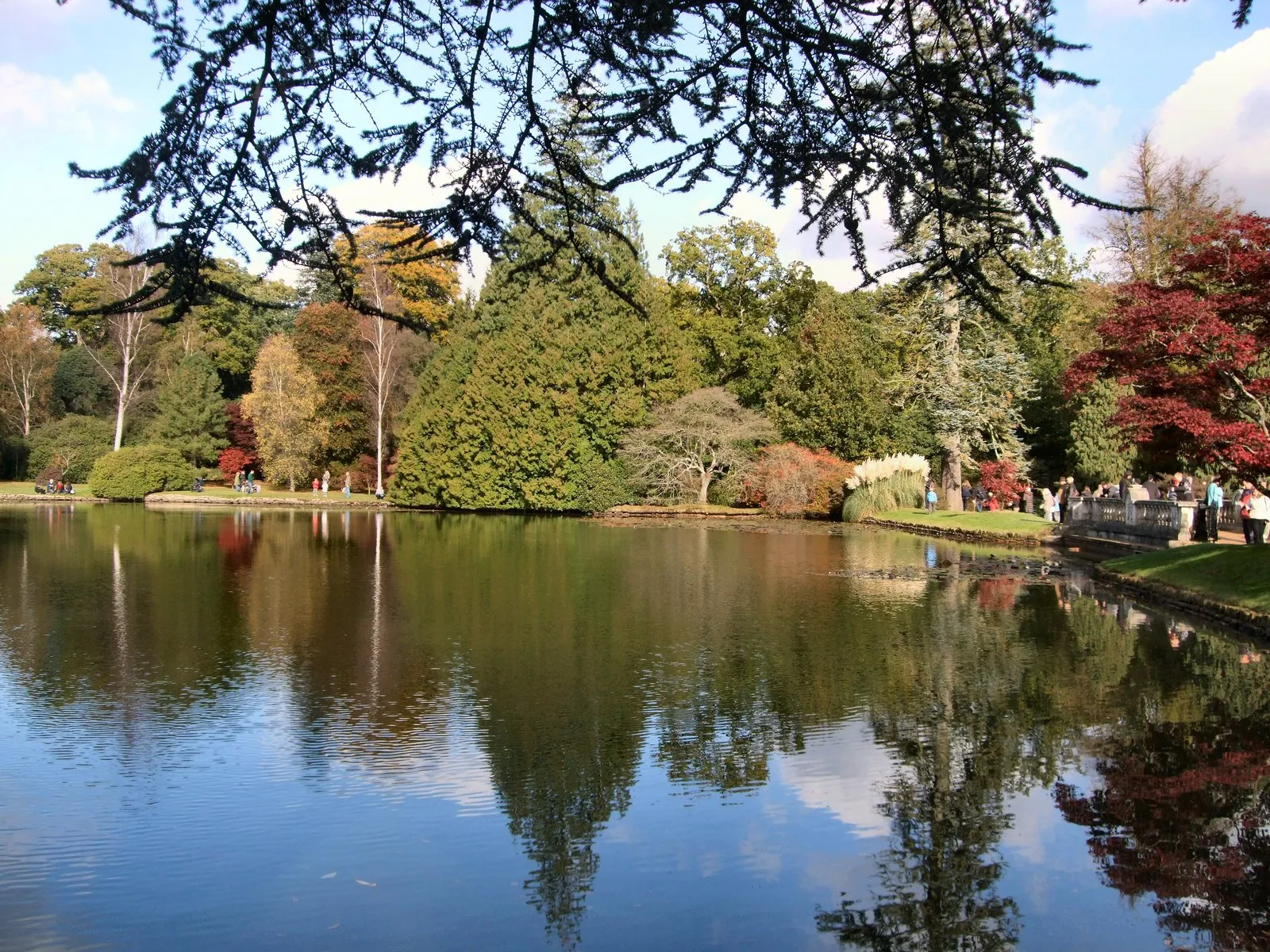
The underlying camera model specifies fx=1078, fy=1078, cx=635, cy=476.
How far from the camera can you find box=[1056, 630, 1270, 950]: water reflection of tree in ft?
15.8

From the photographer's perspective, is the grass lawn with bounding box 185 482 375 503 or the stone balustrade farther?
the grass lawn with bounding box 185 482 375 503

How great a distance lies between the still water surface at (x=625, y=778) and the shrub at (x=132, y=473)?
113ft

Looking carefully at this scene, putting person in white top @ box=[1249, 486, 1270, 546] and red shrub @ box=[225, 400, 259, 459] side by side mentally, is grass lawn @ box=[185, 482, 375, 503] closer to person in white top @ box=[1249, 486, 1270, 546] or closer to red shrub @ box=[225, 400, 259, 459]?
red shrub @ box=[225, 400, 259, 459]

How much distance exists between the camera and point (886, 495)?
3297cm

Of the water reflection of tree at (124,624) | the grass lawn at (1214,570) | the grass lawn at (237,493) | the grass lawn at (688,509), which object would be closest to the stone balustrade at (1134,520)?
the grass lawn at (1214,570)

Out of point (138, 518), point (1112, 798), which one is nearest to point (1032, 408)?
point (138, 518)

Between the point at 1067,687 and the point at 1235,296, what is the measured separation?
29.2ft

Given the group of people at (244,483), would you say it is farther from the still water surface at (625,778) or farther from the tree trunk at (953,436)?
the still water surface at (625,778)

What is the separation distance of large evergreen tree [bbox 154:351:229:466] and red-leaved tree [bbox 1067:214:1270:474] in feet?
136

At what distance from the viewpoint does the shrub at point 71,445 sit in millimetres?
48625

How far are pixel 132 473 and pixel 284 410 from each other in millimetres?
6802

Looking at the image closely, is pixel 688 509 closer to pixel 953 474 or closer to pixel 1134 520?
pixel 953 474

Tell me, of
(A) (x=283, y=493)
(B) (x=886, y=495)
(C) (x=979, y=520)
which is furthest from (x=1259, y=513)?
(A) (x=283, y=493)

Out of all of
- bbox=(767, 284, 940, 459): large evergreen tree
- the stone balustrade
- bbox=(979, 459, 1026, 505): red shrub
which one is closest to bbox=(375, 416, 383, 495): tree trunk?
bbox=(767, 284, 940, 459): large evergreen tree
